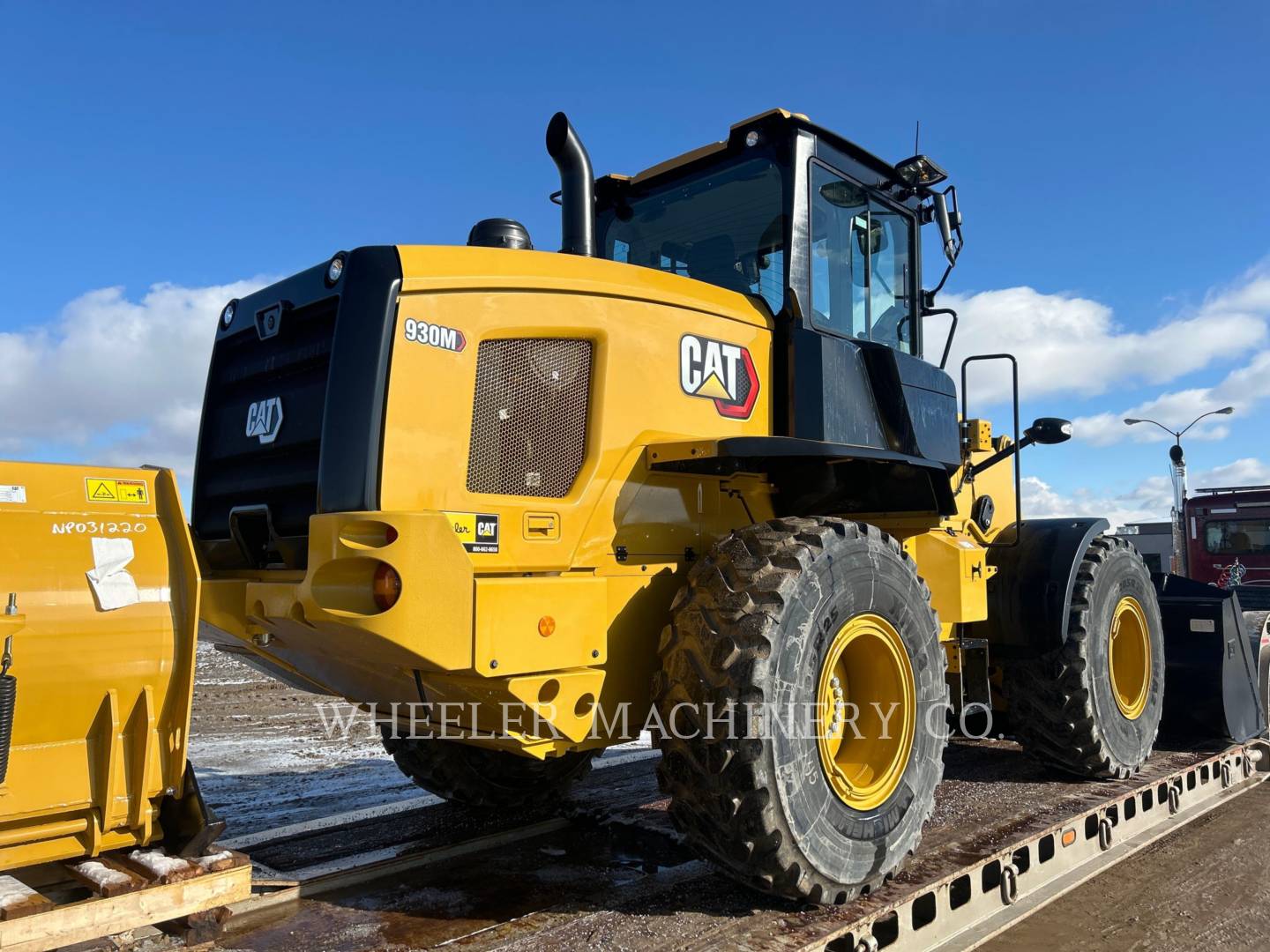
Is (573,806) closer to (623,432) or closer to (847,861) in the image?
(847,861)

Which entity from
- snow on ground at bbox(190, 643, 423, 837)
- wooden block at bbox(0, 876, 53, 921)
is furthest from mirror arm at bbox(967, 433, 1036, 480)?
wooden block at bbox(0, 876, 53, 921)

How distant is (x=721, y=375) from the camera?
4.01 metres

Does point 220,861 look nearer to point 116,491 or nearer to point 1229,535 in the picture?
point 116,491

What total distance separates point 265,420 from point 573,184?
1.57m

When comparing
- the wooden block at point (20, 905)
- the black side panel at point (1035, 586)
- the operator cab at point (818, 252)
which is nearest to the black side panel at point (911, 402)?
the operator cab at point (818, 252)

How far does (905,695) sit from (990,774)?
2.22 m

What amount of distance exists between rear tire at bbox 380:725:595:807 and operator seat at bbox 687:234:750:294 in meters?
2.42

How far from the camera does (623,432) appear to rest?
3645mm

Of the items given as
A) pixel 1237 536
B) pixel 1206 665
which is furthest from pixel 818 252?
pixel 1237 536

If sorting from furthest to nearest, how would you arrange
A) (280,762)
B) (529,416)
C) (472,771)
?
(280,762)
(472,771)
(529,416)

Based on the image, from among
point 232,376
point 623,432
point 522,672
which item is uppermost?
point 232,376

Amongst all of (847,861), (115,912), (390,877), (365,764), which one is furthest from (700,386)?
(365,764)

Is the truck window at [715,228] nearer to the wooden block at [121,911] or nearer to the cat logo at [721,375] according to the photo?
the cat logo at [721,375]

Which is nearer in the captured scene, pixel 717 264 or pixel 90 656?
pixel 90 656
